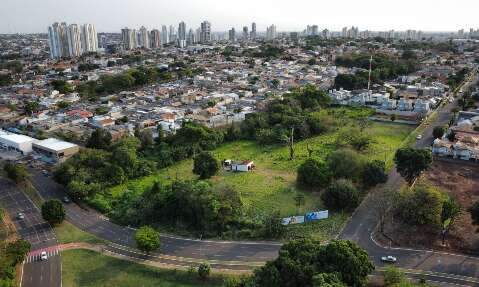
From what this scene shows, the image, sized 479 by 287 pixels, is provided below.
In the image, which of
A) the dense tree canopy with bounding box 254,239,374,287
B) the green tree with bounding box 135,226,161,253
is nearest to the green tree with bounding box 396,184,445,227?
the dense tree canopy with bounding box 254,239,374,287

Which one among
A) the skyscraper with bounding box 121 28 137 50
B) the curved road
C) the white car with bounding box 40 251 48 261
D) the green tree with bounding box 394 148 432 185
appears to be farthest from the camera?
the skyscraper with bounding box 121 28 137 50

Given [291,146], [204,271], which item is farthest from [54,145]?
[204,271]

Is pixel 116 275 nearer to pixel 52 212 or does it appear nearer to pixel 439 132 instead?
pixel 52 212

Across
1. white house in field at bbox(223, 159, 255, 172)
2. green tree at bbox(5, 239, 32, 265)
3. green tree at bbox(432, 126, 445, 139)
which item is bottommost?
green tree at bbox(5, 239, 32, 265)

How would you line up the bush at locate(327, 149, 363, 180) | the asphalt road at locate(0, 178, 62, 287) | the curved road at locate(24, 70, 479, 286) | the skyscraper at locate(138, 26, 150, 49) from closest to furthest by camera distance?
the curved road at locate(24, 70, 479, 286) → the asphalt road at locate(0, 178, 62, 287) → the bush at locate(327, 149, 363, 180) → the skyscraper at locate(138, 26, 150, 49)

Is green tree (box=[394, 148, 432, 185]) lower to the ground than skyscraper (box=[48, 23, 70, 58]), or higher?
lower

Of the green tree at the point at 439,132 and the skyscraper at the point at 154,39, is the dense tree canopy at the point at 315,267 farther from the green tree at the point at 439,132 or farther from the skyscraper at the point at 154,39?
the skyscraper at the point at 154,39

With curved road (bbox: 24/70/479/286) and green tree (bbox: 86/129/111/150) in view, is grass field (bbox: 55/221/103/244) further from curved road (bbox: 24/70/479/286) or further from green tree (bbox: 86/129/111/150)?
green tree (bbox: 86/129/111/150)

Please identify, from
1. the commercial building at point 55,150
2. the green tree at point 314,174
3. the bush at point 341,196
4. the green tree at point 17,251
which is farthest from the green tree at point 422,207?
the commercial building at point 55,150

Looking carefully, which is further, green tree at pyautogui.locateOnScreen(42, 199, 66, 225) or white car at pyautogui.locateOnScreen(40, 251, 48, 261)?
green tree at pyautogui.locateOnScreen(42, 199, 66, 225)
